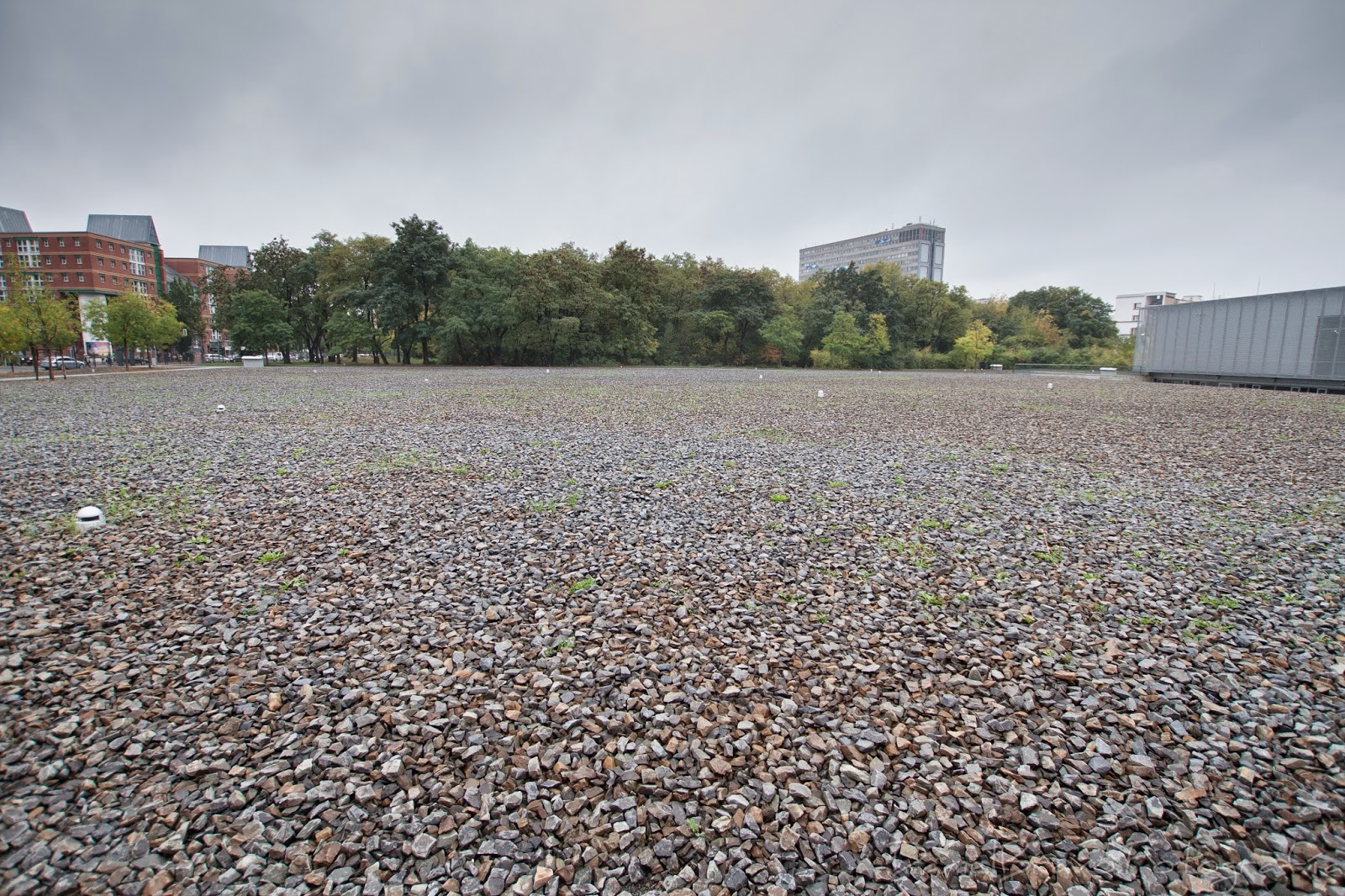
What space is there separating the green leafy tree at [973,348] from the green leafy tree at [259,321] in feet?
224

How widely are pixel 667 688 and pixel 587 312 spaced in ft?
169

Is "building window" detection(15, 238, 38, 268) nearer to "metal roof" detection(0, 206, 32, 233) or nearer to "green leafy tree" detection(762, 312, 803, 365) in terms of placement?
"metal roof" detection(0, 206, 32, 233)

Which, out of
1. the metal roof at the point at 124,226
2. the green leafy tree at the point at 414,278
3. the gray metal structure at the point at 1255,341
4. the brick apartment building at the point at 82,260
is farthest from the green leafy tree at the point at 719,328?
the metal roof at the point at 124,226

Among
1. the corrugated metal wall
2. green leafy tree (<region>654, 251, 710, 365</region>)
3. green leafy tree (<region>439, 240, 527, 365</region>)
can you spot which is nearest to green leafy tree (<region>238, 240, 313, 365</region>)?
green leafy tree (<region>439, 240, 527, 365</region>)

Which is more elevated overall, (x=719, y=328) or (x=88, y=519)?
(x=719, y=328)

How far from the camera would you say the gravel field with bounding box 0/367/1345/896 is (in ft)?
8.72

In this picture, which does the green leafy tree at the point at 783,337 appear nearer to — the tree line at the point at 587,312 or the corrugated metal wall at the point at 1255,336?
the tree line at the point at 587,312

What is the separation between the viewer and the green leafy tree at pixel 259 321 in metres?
56.0

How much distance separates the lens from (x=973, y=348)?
66.9m

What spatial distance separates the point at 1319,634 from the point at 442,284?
56.0 metres

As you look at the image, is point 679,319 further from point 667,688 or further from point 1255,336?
point 667,688

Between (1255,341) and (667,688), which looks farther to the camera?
(1255,341)

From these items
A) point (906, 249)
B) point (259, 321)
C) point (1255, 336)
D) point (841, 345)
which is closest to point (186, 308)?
point (259, 321)

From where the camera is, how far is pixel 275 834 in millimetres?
2721
